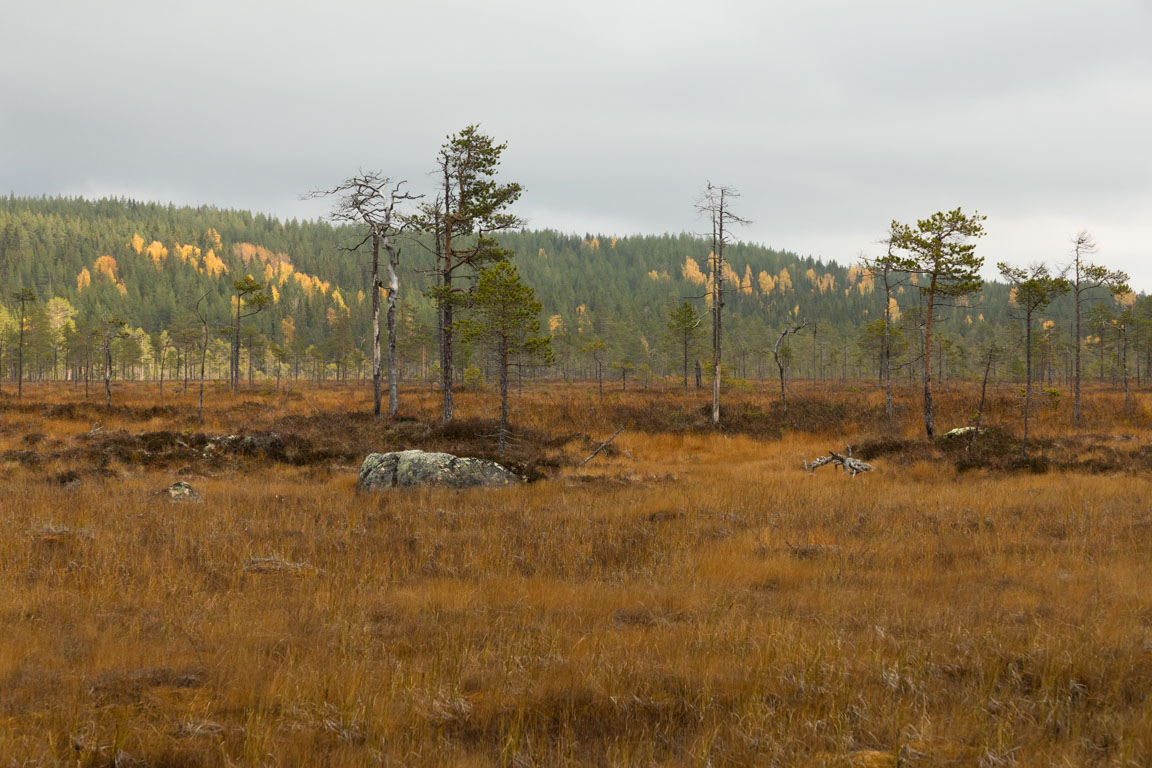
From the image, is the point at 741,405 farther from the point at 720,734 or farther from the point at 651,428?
the point at 720,734

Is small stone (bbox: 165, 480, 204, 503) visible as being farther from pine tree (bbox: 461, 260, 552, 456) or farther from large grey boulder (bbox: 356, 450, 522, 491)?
pine tree (bbox: 461, 260, 552, 456)

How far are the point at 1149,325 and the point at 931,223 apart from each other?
5516 centimetres

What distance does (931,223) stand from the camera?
72.8 feet

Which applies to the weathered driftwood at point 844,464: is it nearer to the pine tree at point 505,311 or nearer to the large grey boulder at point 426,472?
the pine tree at point 505,311

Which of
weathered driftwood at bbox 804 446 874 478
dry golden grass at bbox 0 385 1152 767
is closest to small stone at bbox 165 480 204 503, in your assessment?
dry golden grass at bbox 0 385 1152 767

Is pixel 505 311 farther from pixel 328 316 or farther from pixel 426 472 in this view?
pixel 328 316

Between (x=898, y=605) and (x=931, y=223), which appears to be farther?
(x=931, y=223)

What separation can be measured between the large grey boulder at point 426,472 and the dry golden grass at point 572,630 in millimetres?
1268

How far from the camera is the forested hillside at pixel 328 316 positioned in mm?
80625

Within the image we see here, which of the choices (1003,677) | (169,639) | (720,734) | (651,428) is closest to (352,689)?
(169,639)

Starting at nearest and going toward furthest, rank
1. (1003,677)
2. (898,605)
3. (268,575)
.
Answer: (1003,677)
(898,605)
(268,575)

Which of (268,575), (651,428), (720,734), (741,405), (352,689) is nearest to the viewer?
(720,734)

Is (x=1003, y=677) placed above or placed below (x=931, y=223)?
below

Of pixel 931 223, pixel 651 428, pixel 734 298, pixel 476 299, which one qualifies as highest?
pixel 734 298
